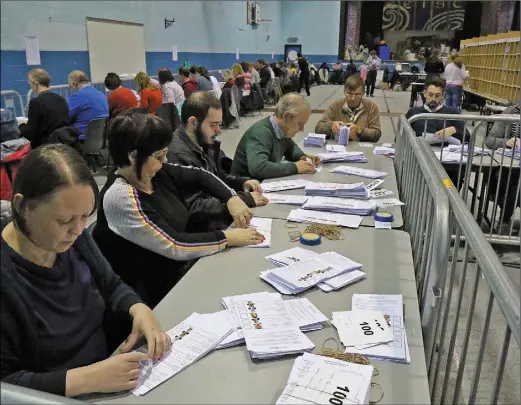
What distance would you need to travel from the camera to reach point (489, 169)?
12.0 feet

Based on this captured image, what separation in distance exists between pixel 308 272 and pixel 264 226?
0.54 meters

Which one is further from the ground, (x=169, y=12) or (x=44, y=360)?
(x=169, y=12)

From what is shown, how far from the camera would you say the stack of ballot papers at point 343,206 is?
2.41 metres

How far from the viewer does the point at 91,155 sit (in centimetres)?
524

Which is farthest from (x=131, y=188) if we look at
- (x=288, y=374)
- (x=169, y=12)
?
(x=169, y=12)

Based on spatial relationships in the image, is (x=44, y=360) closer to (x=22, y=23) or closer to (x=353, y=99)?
(x=353, y=99)

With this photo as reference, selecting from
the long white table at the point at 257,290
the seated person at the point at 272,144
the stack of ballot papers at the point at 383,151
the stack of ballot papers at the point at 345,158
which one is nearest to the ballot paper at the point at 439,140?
the stack of ballot papers at the point at 383,151

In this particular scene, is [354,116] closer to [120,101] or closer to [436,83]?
[436,83]

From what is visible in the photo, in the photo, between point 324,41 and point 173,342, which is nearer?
point 173,342

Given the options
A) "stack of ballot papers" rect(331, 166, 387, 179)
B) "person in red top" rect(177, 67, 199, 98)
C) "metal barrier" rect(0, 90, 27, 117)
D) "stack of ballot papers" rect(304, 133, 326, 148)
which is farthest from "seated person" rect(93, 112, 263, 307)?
"person in red top" rect(177, 67, 199, 98)

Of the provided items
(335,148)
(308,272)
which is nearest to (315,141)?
(335,148)

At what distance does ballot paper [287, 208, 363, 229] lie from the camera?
227 cm

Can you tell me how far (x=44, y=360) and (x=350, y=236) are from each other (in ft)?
4.42

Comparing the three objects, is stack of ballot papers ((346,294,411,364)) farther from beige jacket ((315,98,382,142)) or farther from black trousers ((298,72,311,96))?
black trousers ((298,72,311,96))
